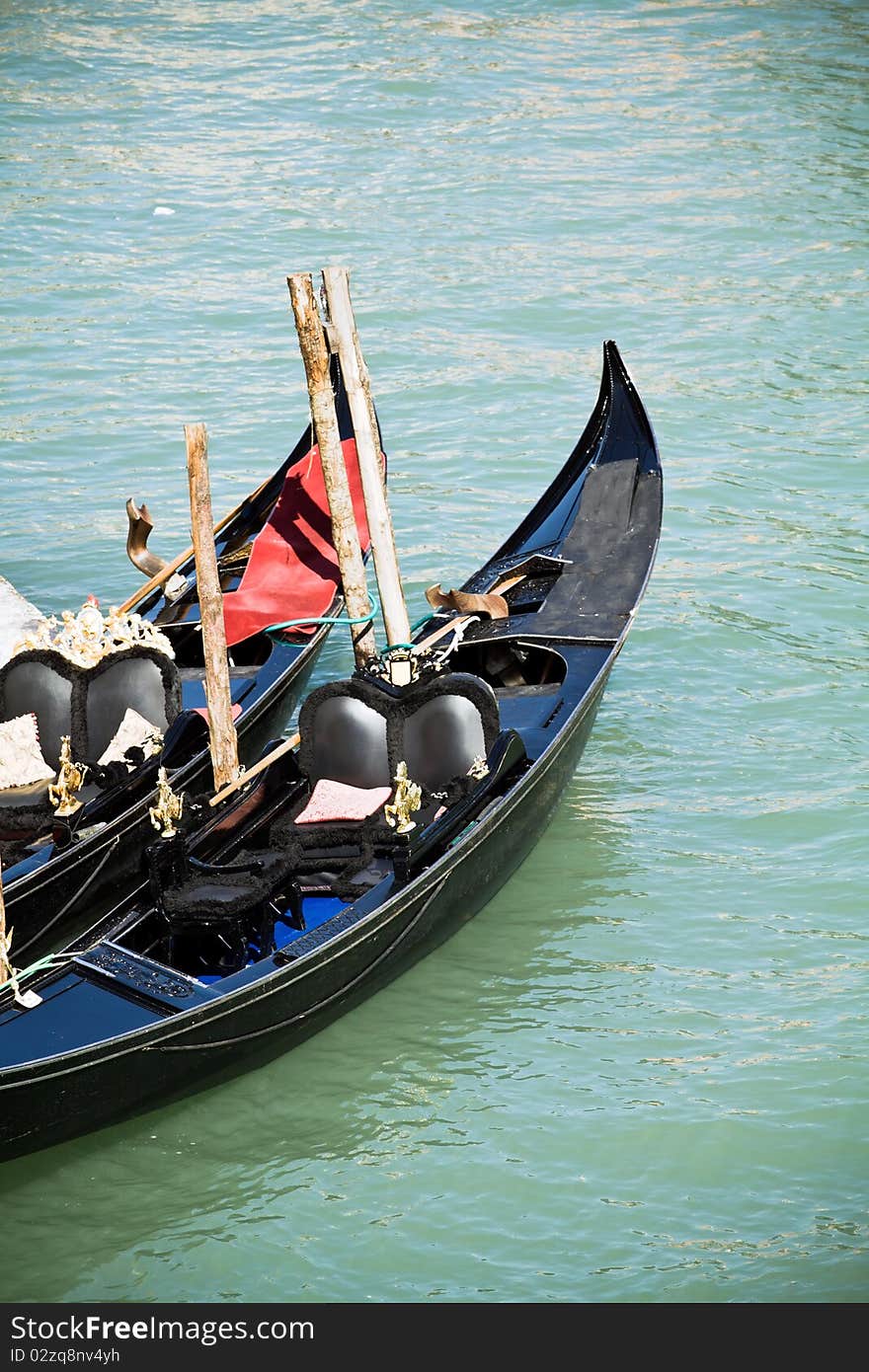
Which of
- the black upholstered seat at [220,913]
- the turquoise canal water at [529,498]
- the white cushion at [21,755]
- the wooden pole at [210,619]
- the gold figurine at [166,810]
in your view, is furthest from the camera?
the white cushion at [21,755]

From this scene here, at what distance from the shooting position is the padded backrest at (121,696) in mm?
5848

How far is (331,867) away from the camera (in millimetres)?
5219

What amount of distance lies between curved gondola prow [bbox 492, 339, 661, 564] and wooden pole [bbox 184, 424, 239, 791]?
183 cm

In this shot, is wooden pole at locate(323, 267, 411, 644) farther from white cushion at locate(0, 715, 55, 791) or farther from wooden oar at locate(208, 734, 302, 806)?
white cushion at locate(0, 715, 55, 791)

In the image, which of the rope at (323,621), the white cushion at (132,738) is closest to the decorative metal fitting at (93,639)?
the white cushion at (132,738)

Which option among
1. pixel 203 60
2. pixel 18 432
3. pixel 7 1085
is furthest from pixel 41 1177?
pixel 203 60

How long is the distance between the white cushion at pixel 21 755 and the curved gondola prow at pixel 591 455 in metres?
2.18

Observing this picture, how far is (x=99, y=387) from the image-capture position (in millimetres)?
11273

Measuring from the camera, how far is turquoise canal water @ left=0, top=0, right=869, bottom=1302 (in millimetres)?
4473

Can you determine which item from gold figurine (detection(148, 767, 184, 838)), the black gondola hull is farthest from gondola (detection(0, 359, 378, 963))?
the black gondola hull

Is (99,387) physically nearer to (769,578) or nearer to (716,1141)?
(769,578)

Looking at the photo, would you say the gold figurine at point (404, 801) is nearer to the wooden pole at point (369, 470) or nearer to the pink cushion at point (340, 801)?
the pink cushion at point (340, 801)

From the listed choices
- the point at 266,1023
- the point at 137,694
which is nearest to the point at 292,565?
the point at 137,694

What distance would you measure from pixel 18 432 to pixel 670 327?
438cm
